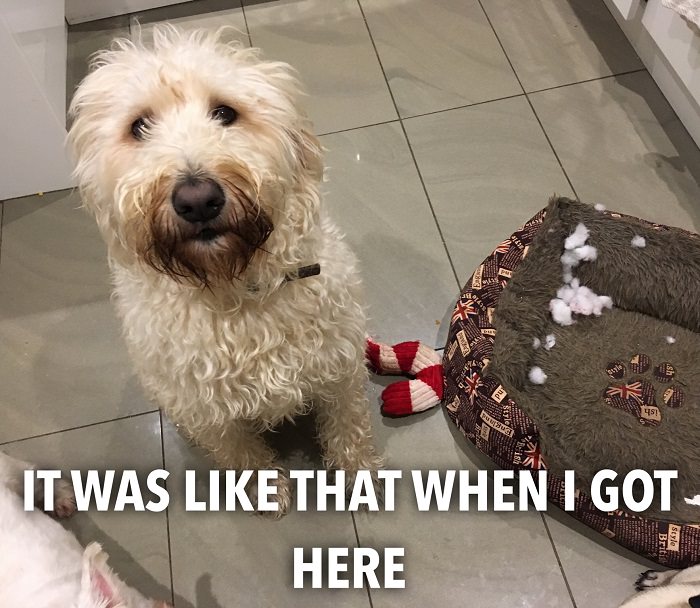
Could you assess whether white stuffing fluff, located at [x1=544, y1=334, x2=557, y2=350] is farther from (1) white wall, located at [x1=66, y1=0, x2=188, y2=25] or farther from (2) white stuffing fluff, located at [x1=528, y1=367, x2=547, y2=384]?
(1) white wall, located at [x1=66, y1=0, x2=188, y2=25]

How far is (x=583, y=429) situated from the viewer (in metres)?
1.56

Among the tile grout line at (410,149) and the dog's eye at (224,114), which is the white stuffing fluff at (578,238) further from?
the dog's eye at (224,114)

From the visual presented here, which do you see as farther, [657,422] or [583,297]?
[583,297]

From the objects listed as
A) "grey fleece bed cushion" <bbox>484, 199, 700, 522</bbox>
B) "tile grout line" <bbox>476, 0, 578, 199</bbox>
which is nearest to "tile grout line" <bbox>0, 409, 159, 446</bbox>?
"grey fleece bed cushion" <bbox>484, 199, 700, 522</bbox>

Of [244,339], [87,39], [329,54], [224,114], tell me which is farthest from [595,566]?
[87,39]

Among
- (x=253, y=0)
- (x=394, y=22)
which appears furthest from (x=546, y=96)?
(x=253, y=0)

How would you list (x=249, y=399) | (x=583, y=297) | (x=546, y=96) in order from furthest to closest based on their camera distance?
(x=546, y=96)
(x=583, y=297)
(x=249, y=399)

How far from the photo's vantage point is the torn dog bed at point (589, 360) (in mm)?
1522

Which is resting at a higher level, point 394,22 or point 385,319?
point 394,22

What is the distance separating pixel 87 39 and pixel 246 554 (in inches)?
82.7

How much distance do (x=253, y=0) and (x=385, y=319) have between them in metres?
1.56

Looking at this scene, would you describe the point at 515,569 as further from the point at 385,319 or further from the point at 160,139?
the point at 160,139

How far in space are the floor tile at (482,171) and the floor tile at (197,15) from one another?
931 millimetres

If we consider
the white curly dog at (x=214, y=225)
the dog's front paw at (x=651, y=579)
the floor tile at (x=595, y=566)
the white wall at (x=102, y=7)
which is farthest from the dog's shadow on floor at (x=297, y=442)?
the white wall at (x=102, y=7)
